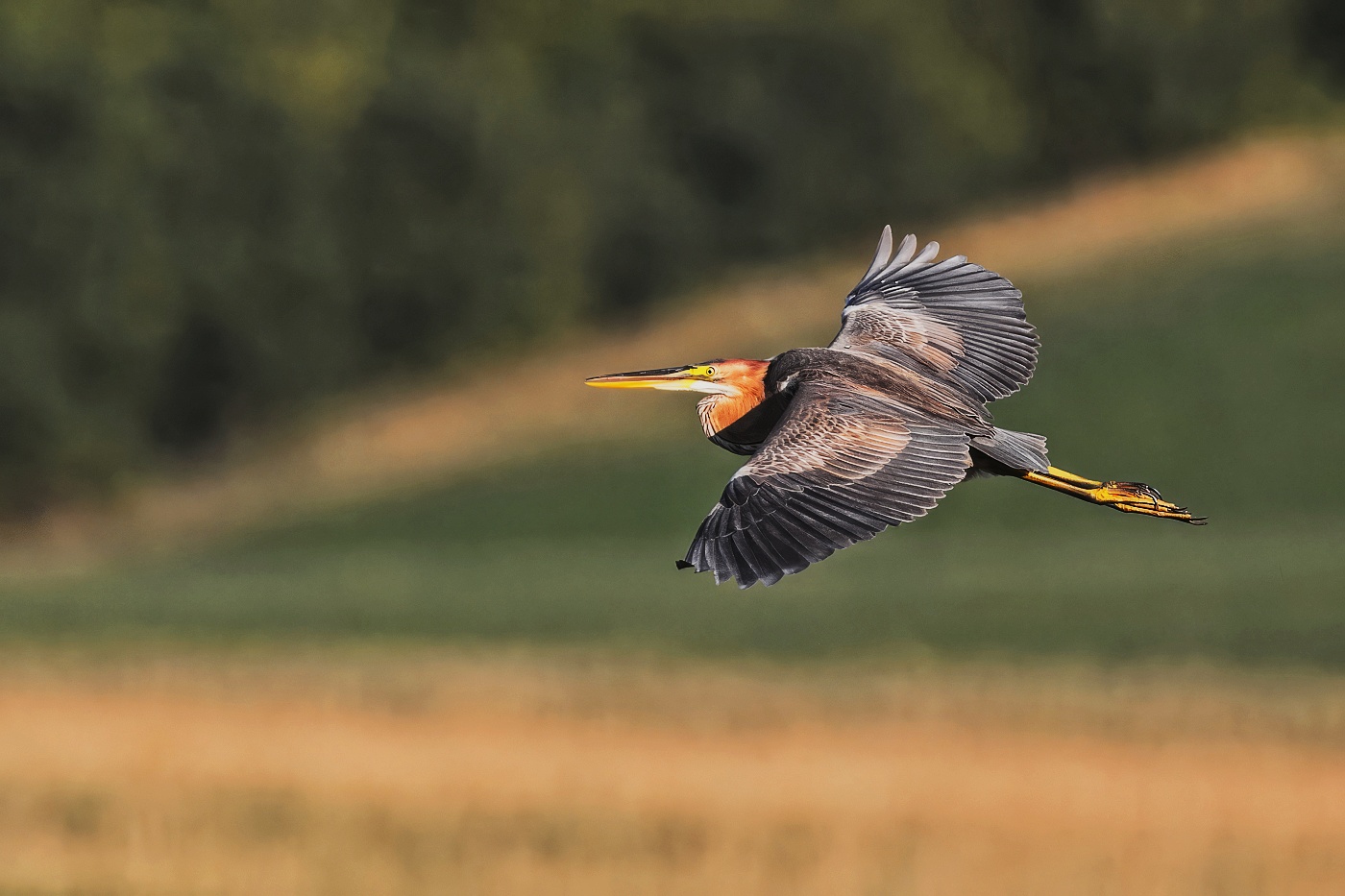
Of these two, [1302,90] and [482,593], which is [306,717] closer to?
[482,593]

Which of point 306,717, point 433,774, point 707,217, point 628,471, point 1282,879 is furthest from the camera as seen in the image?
point 707,217

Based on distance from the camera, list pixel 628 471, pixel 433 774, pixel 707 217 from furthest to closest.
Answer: pixel 707 217, pixel 628 471, pixel 433 774

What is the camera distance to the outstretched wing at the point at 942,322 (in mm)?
9109

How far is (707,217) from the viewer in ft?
136

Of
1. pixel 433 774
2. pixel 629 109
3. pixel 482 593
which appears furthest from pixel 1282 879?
pixel 629 109

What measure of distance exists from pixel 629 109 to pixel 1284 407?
15447 millimetres

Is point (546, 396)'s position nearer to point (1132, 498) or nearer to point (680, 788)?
point (680, 788)

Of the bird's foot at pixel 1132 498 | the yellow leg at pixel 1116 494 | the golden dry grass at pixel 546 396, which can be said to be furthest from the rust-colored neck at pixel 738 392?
the golden dry grass at pixel 546 396

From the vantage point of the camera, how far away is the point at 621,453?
3831 cm

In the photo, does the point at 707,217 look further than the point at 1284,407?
Yes

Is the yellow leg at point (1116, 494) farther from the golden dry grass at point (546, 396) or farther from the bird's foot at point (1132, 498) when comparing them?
the golden dry grass at point (546, 396)

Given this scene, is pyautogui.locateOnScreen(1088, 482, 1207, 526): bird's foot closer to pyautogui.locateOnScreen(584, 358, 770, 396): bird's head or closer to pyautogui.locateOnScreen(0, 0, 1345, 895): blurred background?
pyautogui.locateOnScreen(584, 358, 770, 396): bird's head

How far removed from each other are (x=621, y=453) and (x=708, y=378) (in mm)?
29866

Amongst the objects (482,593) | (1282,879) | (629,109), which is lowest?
(1282,879)
